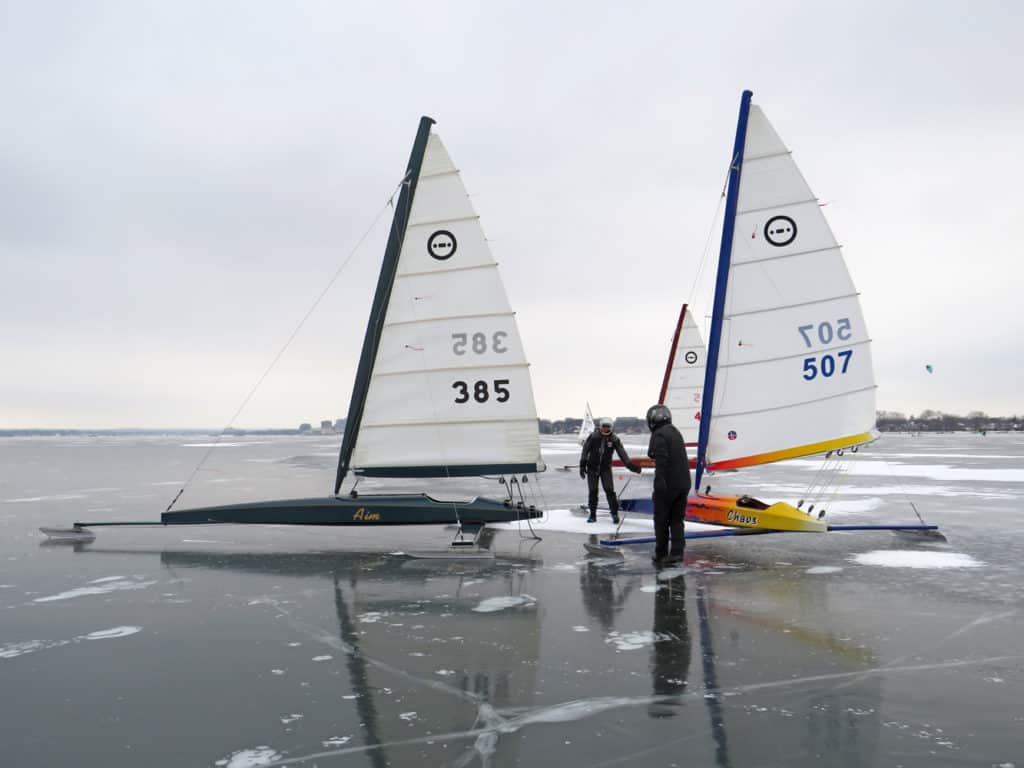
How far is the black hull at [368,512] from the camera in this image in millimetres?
9258

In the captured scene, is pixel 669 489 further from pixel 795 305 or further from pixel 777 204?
pixel 777 204

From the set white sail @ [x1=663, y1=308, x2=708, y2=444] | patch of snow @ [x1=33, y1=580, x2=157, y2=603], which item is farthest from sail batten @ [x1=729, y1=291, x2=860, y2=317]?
white sail @ [x1=663, y1=308, x2=708, y2=444]

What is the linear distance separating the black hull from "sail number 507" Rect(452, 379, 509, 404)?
55.5 inches

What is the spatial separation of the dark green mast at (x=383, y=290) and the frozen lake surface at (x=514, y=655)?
182 cm

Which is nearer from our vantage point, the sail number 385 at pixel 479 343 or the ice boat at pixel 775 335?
the sail number 385 at pixel 479 343

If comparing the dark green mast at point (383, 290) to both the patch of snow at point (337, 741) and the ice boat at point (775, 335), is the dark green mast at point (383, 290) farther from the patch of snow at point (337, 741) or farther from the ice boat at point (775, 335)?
the patch of snow at point (337, 741)

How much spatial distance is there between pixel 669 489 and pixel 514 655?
12.4 feet

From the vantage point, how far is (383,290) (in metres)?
9.56

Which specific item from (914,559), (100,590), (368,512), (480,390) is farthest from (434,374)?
(914,559)

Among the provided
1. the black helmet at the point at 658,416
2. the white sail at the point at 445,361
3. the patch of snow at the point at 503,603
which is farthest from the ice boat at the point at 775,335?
the patch of snow at the point at 503,603

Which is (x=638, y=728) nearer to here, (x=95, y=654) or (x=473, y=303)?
(x=95, y=654)

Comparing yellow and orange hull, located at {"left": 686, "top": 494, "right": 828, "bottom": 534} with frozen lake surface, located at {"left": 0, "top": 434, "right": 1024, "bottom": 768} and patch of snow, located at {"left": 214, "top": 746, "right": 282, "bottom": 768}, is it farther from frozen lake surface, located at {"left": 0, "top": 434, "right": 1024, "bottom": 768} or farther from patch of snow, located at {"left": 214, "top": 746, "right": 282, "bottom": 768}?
patch of snow, located at {"left": 214, "top": 746, "right": 282, "bottom": 768}

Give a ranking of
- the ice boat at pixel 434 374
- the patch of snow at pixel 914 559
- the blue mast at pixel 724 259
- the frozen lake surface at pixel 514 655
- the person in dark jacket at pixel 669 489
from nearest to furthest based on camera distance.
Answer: the frozen lake surface at pixel 514 655
the patch of snow at pixel 914 559
the person in dark jacket at pixel 669 489
the ice boat at pixel 434 374
the blue mast at pixel 724 259

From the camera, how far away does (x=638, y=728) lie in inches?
145
